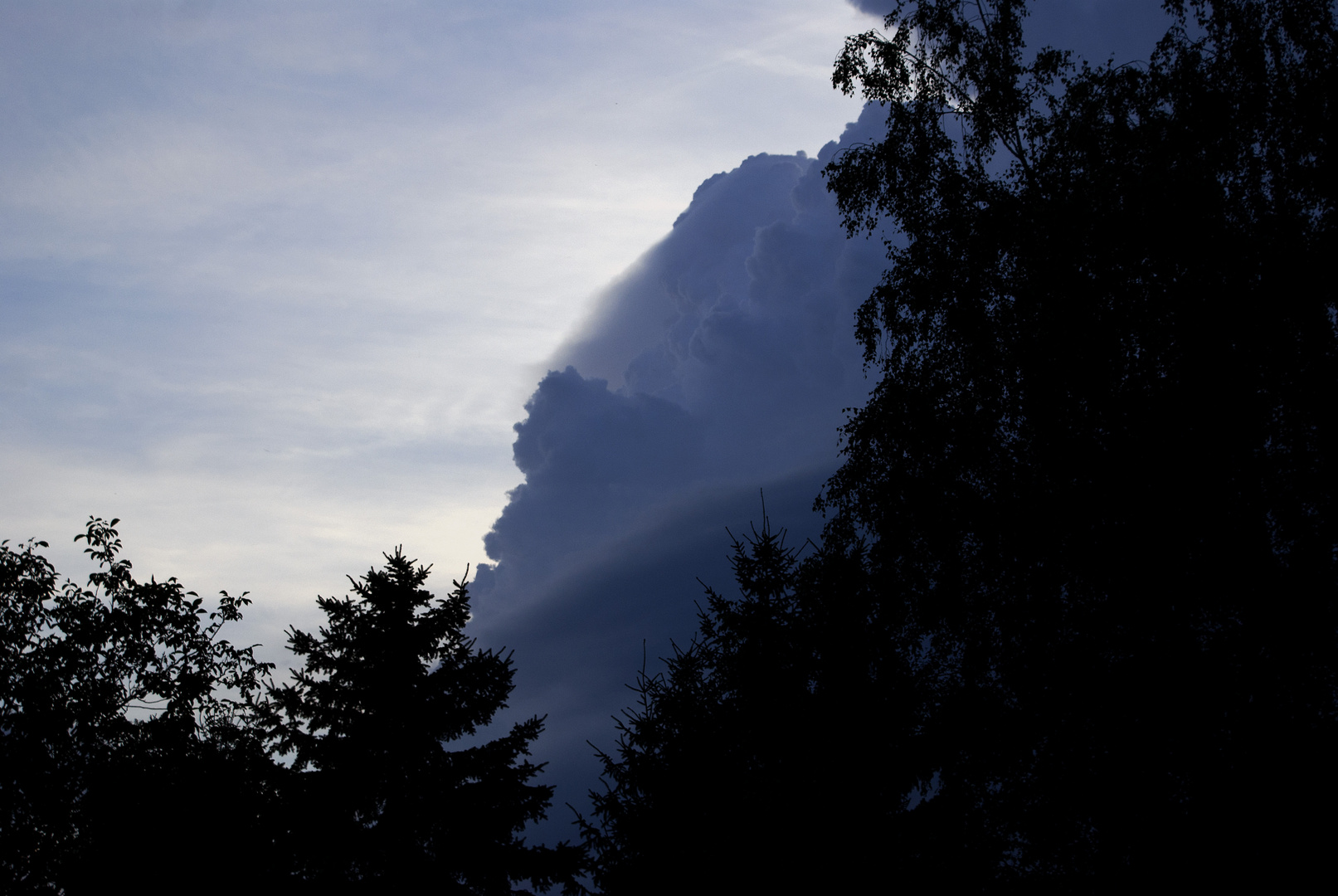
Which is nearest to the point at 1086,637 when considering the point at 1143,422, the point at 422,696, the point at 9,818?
the point at 1143,422

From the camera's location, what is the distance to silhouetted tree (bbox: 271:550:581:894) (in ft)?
60.8

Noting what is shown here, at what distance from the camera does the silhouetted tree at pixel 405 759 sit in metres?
18.5

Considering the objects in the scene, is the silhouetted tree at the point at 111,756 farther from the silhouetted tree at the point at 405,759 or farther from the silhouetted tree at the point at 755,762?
the silhouetted tree at the point at 755,762

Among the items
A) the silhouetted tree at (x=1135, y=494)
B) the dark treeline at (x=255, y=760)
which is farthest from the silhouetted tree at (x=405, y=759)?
the silhouetted tree at (x=1135, y=494)

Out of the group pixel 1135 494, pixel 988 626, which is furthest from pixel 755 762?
pixel 1135 494

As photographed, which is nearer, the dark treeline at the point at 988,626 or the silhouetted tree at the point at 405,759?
the dark treeline at the point at 988,626

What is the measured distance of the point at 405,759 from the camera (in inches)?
768

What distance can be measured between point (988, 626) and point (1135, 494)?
3.27m

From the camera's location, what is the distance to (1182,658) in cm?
1227

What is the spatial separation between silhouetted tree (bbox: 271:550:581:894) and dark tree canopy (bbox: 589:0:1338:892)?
4273 millimetres

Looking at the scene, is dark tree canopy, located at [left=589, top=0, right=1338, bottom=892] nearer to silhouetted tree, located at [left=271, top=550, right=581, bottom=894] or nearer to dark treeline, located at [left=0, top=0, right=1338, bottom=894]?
dark treeline, located at [left=0, top=0, right=1338, bottom=894]

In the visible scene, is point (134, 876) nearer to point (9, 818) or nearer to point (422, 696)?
point (9, 818)

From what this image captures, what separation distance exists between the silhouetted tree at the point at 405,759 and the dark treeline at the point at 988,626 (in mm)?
77

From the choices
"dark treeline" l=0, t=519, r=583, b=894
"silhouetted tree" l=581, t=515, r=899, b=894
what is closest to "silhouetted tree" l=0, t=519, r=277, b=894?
"dark treeline" l=0, t=519, r=583, b=894
